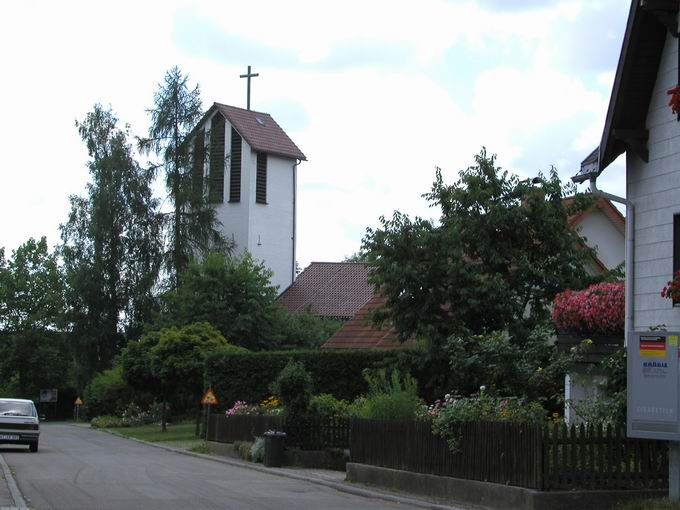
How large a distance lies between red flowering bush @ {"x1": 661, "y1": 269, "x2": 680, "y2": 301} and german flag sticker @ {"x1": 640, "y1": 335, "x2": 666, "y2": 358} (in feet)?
4.19

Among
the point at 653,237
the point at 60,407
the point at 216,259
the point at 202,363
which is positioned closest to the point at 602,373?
the point at 653,237

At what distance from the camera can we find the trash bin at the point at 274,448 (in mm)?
24828

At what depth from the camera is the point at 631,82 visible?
16.5 meters

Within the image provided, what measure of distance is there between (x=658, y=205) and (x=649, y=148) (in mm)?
1002

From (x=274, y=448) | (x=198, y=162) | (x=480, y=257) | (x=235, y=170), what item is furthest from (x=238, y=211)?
(x=274, y=448)

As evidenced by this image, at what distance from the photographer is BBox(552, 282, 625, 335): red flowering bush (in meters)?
17.3

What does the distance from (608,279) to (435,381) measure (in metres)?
5.20

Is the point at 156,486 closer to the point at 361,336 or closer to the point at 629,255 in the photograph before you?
the point at 629,255

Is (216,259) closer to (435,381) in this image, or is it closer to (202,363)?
(202,363)

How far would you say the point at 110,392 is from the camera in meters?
58.5

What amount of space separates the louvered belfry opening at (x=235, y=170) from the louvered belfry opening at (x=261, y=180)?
121 cm

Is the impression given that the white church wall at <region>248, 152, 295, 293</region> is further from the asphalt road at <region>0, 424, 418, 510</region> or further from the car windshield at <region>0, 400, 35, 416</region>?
the asphalt road at <region>0, 424, 418, 510</region>

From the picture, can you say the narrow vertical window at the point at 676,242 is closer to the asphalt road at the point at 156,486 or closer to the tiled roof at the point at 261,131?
the asphalt road at the point at 156,486

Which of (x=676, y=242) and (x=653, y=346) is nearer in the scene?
(x=653, y=346)
